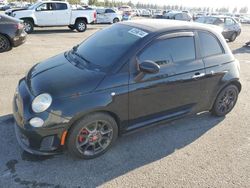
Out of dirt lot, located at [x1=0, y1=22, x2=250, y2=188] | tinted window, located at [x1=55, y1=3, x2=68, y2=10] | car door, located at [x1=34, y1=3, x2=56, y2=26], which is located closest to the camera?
dirt lot, located at [x1=0, y1=22, x2=250, y2=188]

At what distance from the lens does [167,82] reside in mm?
3654

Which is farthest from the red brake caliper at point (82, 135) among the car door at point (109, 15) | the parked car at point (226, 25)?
the car door at point (109, 15)

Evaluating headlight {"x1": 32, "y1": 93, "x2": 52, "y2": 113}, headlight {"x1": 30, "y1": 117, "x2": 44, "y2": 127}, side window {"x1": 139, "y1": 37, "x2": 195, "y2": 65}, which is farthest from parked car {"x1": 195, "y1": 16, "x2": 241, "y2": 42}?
headlight {"x1": 30, "y1": 117, "x2": 44, "y2": 127}

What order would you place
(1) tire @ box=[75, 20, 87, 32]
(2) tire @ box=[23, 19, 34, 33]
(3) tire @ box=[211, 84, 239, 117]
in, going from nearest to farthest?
(3) tire @ box=[211, 84, 239, 117] → (2) tire @ box=[23, 19, 34, 33] → (1) tire @ box=[75, 20, 87, 32]

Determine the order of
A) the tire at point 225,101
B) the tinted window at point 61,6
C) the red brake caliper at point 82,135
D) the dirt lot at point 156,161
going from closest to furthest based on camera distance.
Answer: the dirt lot at point 156,161, the red brake caliper at point 82,135, the tire at point 225,101, the tinted window at point 61,6

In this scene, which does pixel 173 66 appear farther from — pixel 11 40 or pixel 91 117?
pixel 11 40

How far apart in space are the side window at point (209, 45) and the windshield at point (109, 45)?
3.50 feet

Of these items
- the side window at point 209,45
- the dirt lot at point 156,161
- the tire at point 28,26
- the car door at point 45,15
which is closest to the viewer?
the dirt lot at point 156,161

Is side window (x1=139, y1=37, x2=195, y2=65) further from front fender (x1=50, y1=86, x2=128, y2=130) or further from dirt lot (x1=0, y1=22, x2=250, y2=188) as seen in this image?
dirt lot (x1=0, y1=22, x2=250, y2=188)

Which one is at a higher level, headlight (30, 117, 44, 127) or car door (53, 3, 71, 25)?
car door (53, 3, 71, 25)

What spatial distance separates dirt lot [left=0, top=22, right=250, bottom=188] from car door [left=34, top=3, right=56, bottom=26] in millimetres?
10776

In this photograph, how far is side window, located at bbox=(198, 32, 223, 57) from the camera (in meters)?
4.07

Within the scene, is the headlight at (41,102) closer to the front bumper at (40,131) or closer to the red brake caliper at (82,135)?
the front bumper at (40,131)

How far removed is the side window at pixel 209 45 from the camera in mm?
4070
